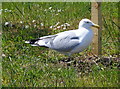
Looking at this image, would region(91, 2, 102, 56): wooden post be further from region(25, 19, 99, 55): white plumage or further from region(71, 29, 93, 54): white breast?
region(71, 29, 93, 54): white breast

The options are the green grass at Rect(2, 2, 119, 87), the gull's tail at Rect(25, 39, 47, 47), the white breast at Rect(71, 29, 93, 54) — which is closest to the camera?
the green grass at Rect(2, 2, 119, 87)

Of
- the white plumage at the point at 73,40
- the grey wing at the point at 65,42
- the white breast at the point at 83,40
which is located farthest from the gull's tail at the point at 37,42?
the white breast at the point at 83,40

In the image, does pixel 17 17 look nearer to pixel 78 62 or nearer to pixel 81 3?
pixel 81 3

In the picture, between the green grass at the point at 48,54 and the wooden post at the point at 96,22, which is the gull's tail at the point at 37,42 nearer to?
the green grass at the point at 48,54

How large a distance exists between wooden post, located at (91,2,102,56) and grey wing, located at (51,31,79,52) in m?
0.46

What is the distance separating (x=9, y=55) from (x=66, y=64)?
2.81ft

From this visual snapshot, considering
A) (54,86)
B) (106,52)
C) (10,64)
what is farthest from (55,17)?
(54,86)

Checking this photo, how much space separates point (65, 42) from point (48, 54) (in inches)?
23.4

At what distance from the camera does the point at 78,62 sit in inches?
251

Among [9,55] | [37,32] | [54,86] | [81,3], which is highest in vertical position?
[81,3]

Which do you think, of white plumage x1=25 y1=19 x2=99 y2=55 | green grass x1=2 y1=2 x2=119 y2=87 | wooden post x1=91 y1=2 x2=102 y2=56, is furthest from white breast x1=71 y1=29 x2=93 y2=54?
wooden post x1=91 y1=2 x2=102 y2=56

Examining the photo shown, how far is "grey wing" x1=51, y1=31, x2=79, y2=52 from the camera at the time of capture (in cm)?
611

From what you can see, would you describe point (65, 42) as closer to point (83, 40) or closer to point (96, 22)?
point (83, 40)

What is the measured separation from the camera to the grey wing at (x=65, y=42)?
6.11 meters
